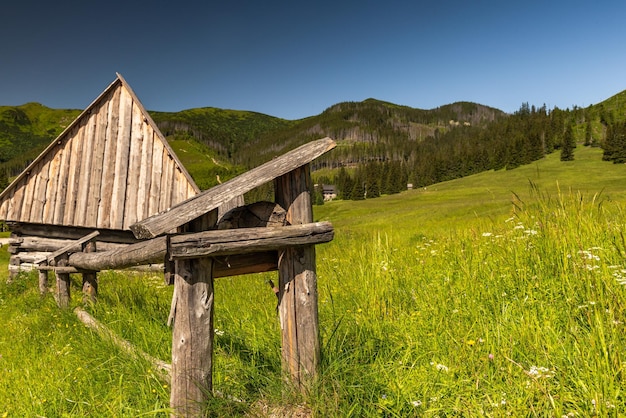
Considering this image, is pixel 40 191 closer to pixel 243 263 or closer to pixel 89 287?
pixel 89 287

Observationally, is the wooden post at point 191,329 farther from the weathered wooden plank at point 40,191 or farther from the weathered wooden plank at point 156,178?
the weathered wooden plank at point 40,191

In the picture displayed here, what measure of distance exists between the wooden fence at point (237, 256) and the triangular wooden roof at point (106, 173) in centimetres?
933

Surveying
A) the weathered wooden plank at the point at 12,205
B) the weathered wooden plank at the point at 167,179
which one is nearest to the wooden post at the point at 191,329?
the weathered wooden plank at the point at 167,179

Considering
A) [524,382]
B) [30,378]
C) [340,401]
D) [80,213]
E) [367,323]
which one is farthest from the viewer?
[80,213]

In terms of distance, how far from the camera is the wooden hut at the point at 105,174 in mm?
11805

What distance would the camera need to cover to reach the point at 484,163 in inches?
4601

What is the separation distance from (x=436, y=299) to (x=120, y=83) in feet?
41.1

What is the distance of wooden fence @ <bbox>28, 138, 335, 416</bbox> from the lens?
2533 millimetres

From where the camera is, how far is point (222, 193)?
254 centimetres

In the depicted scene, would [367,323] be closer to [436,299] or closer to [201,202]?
[436,299]

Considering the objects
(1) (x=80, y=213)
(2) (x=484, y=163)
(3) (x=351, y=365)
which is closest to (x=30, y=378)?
(3) (x=351, y=365)

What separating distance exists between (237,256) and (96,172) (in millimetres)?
11274

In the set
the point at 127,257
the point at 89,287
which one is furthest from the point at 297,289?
the point at 89,287

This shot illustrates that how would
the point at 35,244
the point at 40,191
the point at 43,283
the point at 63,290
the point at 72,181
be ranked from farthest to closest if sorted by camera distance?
the point at 35,244 → the point at 40,191 → the point at 72,181 → the point at 43,283 → the point at 63,290
